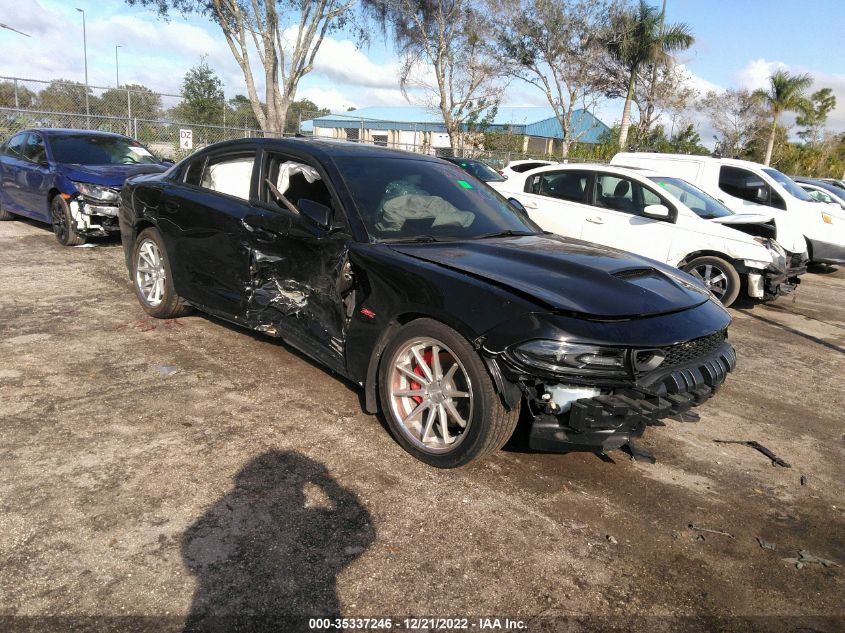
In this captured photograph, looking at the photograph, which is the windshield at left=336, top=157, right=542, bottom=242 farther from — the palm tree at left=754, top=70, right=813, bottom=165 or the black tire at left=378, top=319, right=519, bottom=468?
the palm tree at left=754, top=70, right=813, bottom=165

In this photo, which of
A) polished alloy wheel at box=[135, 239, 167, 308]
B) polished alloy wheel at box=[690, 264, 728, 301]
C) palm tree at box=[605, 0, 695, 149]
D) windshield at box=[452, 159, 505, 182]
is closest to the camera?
polished alloy wheel at box=[135, 239, 167, 308]

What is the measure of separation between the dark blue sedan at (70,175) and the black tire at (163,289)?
10.0 feet

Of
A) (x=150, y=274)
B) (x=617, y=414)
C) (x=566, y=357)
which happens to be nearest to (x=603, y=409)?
(x=617, y=414)

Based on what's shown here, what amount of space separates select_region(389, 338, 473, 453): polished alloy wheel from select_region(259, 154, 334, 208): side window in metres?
1.38

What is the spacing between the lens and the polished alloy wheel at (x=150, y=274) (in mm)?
5445

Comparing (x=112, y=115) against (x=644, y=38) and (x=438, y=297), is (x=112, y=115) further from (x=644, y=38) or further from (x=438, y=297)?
(x=644, y=38)

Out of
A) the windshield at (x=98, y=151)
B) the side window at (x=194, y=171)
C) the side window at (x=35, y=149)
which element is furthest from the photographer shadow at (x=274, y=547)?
the side window at (x=35, y=149)

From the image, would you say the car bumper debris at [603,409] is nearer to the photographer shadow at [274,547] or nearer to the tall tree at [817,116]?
the photographer shadow at [274,547]

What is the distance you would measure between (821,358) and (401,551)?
5373mm

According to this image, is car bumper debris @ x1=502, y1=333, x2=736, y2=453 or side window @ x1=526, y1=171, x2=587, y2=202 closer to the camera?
car bumper debris @ x1=502, y1=333, x2=736, y2=453

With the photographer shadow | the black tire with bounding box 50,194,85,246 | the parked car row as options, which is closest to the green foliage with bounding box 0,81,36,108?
the black tire with bounding box 50,194,85,246

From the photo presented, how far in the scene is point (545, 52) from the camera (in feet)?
104

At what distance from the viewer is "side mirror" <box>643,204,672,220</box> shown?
7.63 m

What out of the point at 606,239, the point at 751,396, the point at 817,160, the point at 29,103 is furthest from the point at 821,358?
the point at 817,160
